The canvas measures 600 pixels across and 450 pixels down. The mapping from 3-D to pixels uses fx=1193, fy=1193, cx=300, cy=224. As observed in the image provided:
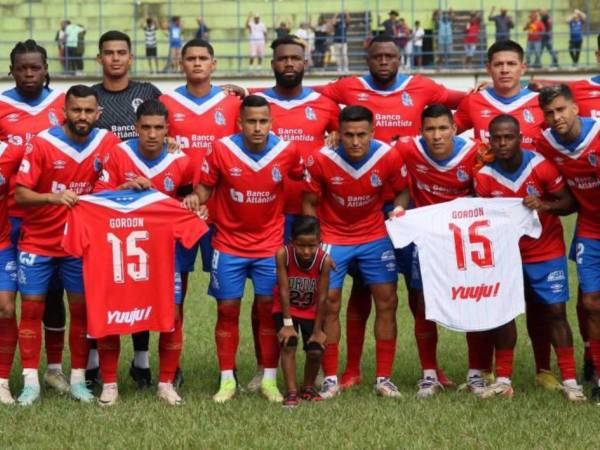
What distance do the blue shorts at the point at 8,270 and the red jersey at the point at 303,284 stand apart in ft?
6.29

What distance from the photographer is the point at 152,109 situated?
8227mm

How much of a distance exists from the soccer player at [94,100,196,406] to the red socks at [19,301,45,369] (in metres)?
0.47

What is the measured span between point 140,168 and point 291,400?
1.93 metres

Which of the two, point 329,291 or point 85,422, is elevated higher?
point 329,291

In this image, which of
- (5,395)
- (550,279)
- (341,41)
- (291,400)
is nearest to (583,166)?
(550,279)

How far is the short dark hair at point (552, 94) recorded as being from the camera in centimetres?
794

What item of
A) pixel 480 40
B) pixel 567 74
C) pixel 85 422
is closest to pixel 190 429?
pixel 85 422

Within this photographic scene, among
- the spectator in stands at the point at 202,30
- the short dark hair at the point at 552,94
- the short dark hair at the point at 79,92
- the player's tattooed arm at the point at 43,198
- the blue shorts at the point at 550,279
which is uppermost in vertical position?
the spectator in stands at the point at 202,30

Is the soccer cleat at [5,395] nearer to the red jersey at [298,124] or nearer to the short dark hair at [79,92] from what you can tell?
the short dark hair at [79,92]

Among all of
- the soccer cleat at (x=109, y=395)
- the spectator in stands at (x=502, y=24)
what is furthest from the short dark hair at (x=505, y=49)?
the spectator in stands at (x=502, y=24)

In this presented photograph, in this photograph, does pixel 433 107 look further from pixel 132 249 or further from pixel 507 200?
pixel 132 249

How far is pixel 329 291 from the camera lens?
27.7ft

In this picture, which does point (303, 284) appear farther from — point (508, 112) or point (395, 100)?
point (508, 112)

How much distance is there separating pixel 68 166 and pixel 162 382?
1635 millimetres
